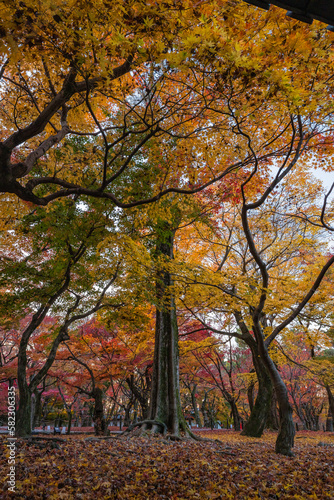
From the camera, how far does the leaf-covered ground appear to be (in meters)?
2.87

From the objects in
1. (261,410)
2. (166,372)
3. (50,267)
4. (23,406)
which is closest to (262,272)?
(166,372)

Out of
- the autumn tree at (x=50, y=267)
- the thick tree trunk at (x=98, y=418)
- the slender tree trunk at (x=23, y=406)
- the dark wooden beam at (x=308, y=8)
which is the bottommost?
the thick tree trunk at (x=98, y=418)

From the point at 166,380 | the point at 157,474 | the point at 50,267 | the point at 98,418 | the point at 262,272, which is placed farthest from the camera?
the point at 98,418

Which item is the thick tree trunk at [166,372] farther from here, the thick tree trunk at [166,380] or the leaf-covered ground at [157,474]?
the leaf-covered ground at [157,474]

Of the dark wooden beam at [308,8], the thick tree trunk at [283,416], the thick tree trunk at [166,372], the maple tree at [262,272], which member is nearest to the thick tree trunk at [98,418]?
the thick tree trunk at [166,372]

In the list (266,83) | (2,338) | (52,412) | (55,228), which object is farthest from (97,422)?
(52,412)

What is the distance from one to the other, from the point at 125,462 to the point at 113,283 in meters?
4.96

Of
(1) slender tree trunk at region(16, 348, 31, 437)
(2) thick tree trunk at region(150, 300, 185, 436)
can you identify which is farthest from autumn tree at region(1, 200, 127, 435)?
(2) thick tree trunk at region(150, 300, 185, 436)

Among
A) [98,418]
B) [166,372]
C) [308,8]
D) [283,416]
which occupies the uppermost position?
[308,8]

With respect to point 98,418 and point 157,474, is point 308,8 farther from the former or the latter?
point 98,418

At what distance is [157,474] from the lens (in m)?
3.43

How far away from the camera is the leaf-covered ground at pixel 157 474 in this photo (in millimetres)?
2865

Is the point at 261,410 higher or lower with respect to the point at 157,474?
lower

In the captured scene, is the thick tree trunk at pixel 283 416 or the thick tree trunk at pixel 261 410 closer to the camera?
the thick tree trunk at pixel 283 416
